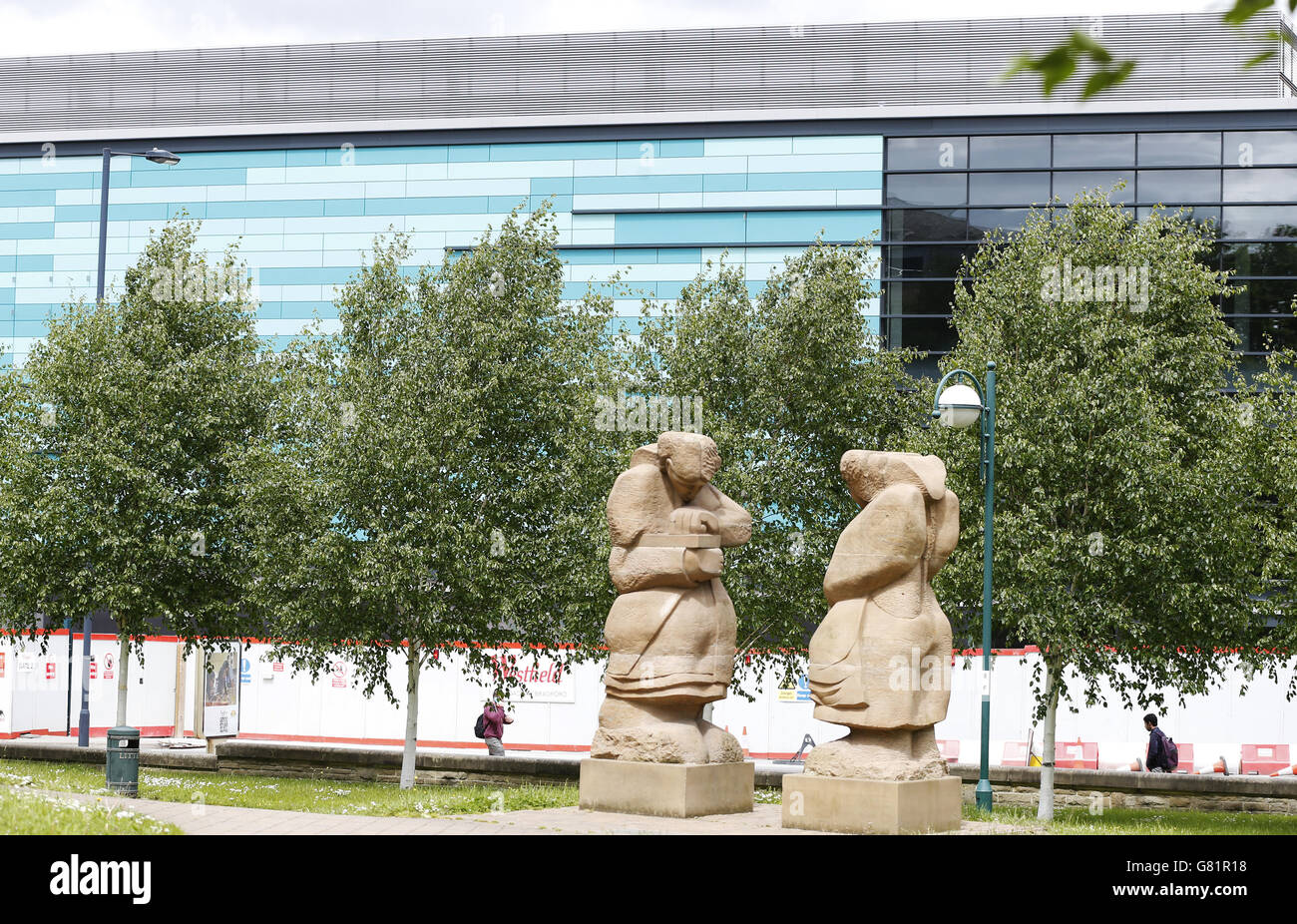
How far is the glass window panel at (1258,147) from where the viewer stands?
136 feet

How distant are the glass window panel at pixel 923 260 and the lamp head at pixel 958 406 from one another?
81.8ft

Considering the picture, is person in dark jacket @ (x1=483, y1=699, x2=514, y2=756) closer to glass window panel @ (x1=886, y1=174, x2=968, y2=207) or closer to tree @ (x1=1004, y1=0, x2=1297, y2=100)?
tree @ (x1=1004, y1=0, x2=1297, y2=100)

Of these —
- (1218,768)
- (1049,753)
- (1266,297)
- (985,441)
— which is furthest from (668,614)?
(1266,297)

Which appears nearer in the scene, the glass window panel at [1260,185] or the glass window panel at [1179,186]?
the glass window panel at [1260,185]

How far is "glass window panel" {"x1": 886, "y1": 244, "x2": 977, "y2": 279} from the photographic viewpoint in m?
42.2

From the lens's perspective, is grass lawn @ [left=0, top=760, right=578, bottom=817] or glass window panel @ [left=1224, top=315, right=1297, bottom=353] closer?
grass lawn @ [left=0, top=760, right=578, bottom=817]

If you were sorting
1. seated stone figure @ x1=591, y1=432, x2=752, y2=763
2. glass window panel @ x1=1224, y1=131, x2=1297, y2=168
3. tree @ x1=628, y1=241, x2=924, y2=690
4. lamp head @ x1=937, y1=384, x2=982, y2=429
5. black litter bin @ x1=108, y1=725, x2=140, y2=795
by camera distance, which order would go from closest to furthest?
seated stone figure @ x1=591, y1=432, x2=752, y2=763 → black litter bin @ x1=108, y1=725, x2=140, y2=795 → lamp head @ x1=937, y1=384, x2=982, y2=429 → tree @ x1=628, y1=241, x2=924, y2=690 → glass window panel @ x1=1224, y1=131, x2=1297, y2=168

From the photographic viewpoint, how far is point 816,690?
12.6 m

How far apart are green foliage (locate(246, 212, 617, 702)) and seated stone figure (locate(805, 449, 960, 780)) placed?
8.19m

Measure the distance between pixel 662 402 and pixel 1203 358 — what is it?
25.7 feet

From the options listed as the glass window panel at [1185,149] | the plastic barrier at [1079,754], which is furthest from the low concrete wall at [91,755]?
the glass window panel at [1185,149]

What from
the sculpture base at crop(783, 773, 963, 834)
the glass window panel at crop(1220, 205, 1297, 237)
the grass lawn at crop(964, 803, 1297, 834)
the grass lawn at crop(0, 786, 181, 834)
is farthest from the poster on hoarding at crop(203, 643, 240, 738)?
the glass window panel at crop(1220, 205, 1297, 237)

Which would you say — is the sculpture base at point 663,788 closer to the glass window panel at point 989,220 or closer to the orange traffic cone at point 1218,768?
the orange traffic cone at point 1218,768

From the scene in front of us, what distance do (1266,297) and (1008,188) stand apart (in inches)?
309
